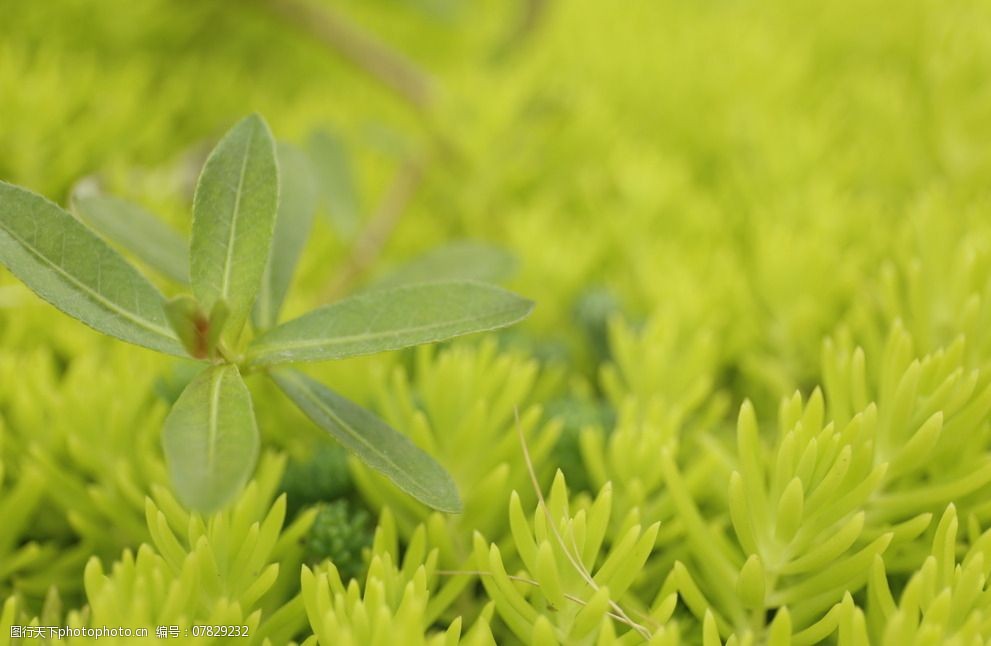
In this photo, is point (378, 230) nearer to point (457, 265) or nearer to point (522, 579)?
point (457, 265)

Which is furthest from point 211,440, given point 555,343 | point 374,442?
point 555,343

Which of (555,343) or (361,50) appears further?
(361,50)

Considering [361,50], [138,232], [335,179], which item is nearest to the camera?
[138,232]

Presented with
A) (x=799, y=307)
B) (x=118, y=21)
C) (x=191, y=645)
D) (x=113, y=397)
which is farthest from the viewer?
(x=118, y=21)

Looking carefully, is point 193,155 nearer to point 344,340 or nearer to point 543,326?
point 543,326

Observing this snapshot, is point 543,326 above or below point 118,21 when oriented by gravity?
below

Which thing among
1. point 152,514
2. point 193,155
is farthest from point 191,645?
point 193,155
